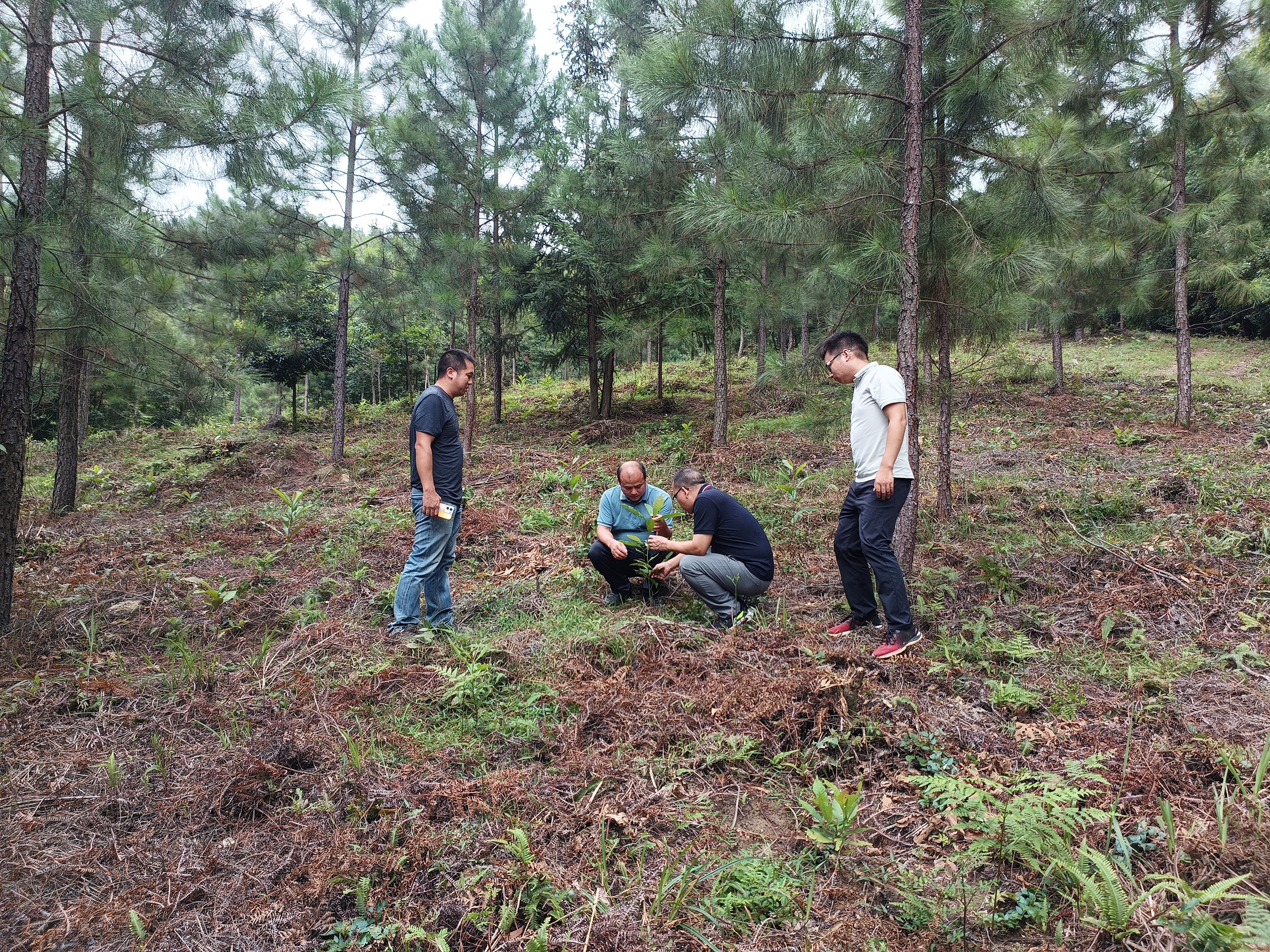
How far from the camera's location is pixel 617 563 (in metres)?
4.91

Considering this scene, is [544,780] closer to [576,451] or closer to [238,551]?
[238,551]

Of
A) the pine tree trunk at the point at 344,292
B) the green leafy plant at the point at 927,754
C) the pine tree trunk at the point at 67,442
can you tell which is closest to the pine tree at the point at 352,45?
the pine tree trunk at the point at 344,292

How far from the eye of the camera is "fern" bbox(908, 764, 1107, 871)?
2.36m

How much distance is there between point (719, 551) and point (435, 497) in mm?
1995

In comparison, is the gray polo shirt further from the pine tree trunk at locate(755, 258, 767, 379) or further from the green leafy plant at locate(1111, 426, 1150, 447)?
the pine tree trunk at locate(755, 258, 767, 379)

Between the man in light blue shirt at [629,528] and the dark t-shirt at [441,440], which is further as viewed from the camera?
the man in light blue shirt at [629,528]

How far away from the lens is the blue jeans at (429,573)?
176 inches

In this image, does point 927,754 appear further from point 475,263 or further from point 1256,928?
point 475,263

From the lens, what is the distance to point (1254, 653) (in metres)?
3.49

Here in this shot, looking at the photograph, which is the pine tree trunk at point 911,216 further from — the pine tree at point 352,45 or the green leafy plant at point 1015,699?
the pine tree at point 352,45

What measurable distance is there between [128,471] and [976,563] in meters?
15.4

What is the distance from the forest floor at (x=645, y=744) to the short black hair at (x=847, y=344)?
127 centimetres

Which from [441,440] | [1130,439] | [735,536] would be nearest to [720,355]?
[1130,439]

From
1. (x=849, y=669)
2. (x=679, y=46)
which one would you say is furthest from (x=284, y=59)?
(x=849, y=669)
